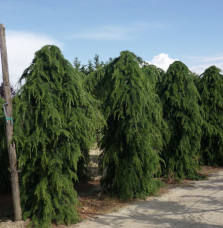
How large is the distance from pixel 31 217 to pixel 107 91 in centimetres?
384

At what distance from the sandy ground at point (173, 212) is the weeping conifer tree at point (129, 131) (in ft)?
2.08

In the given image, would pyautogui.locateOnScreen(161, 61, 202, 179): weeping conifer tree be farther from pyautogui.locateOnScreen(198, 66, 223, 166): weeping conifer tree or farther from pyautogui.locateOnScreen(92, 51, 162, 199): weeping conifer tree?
pyautogui.locateOnScreen(92, 51, 162, 199): weeping conifer tree

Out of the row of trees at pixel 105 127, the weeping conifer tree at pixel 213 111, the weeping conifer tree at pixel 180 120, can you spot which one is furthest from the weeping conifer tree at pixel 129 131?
the weeping conifer tree at pixel 213 111

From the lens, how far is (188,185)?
9.58 metres

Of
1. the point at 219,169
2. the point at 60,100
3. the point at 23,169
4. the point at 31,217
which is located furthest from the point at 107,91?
the point at 219,169

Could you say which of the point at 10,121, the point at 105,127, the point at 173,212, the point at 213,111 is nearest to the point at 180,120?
the point at 213,111

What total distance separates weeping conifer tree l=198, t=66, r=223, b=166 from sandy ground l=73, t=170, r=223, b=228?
12.8ft

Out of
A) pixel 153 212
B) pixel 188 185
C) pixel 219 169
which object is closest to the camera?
pixel 153 212

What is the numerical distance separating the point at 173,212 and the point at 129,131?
2220mm

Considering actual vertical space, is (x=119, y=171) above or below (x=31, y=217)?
above

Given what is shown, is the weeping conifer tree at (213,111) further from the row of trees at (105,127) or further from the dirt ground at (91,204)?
the dirt ground at (91,204)

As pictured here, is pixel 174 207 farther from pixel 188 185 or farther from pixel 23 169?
pixel 23 169

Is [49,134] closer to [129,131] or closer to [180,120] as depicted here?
[129,131]

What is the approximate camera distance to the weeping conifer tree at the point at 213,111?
1223cm
